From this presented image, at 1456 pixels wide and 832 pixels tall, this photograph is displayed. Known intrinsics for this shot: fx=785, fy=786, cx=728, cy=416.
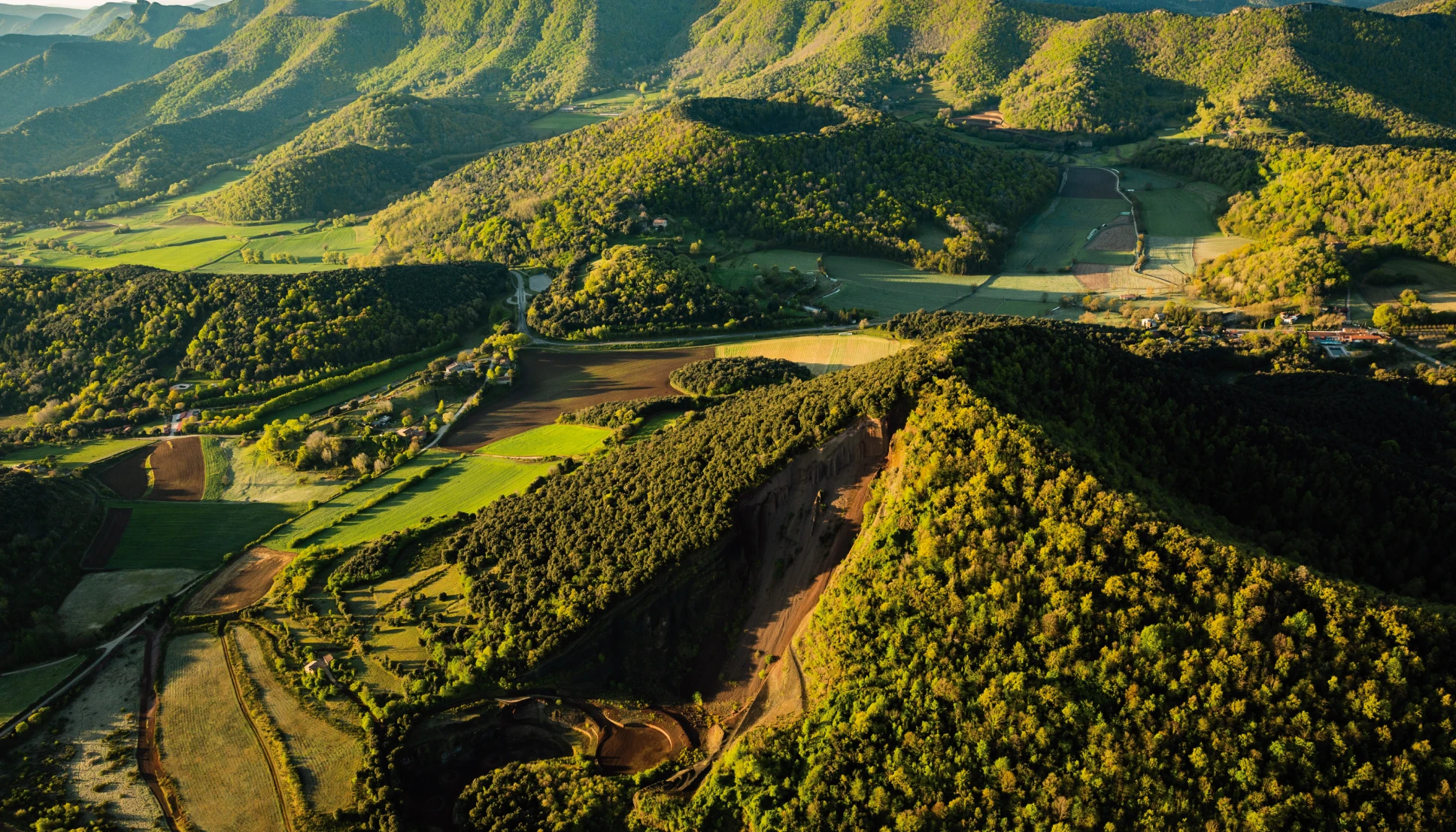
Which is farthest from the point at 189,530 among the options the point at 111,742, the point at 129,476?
the point at 111,742

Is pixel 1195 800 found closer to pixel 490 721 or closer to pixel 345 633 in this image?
pixel 490 721

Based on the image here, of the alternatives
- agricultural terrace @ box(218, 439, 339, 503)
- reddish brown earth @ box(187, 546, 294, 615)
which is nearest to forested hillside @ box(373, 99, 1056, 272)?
agricultural terrace @ box(218, 439, 339, 503)

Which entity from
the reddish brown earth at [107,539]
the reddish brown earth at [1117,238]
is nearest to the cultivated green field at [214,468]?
the reddish brown earth at [107,539]

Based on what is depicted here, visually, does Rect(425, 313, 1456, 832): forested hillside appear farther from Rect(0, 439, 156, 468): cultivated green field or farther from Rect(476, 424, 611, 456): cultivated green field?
Rect(0, 439, 156, 468): cultivated green field

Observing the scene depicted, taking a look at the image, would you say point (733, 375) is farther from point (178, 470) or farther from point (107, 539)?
point (107, 539)

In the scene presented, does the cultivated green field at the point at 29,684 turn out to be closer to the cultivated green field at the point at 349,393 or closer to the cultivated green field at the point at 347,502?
the cultivated green field at the point at 347,502

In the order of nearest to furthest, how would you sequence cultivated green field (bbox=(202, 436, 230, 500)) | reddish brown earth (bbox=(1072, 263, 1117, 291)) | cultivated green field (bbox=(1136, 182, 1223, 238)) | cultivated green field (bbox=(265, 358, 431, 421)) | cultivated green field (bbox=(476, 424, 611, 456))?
cultivated green field (bbox=(202, 436, 230, 500)) → cultivated green field (bbox=(476, 424, 611, 456)) → cultivated green field (bbox=(265, 358, 431, 421)) → reddish brown earth (bbox=(1072, 263, 1117, 291)) → cultivated green field (bbox=(1136, 182, 1223, 238))
